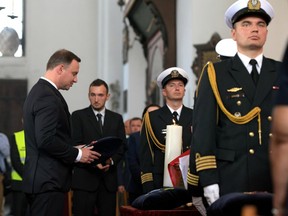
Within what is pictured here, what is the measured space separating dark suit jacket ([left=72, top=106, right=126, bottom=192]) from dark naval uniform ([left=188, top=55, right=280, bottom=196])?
11.6 feet

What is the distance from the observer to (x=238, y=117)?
199 inches

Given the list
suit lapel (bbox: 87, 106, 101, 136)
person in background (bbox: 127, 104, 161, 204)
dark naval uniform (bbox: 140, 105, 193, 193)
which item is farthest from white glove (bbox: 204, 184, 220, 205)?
person in background (bbox: 127, 104, 161, 204)

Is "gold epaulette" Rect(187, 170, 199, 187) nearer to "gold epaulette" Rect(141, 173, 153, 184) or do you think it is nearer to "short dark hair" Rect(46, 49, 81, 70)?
"short dark hair" Rect(46, 49, 81, 70)

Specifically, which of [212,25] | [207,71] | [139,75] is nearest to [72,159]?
[207,71]

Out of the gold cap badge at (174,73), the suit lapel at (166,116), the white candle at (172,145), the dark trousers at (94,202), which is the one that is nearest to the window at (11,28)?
the dark trousers at (94,202)

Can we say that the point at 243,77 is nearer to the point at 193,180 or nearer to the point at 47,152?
the point at 193,180

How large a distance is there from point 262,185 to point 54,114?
78.8 inches

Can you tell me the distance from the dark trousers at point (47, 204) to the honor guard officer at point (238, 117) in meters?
1.63

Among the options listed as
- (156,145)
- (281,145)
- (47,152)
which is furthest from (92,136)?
(281,145)

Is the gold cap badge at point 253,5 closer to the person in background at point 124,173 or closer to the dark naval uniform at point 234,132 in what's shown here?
the dark naval uniform at point 234,132

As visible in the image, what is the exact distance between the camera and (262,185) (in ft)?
16.4

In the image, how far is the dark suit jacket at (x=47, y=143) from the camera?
21.1 feet

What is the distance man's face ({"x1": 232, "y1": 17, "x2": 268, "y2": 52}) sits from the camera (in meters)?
5.13

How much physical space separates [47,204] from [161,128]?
1.60 meters
